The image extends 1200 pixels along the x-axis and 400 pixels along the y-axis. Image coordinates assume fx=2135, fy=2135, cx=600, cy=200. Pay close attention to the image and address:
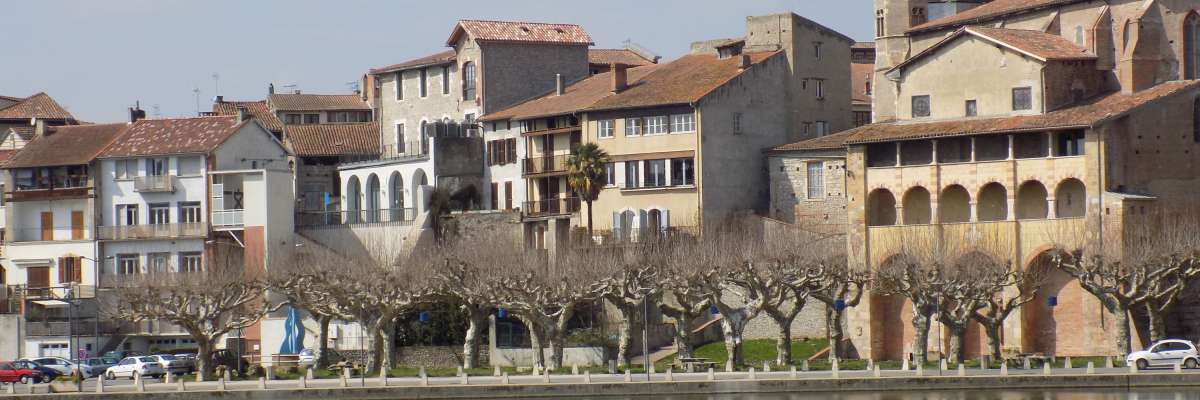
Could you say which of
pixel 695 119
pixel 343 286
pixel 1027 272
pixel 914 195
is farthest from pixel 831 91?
pixel 343 286

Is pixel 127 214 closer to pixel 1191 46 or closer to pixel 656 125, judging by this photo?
pixel 656 125

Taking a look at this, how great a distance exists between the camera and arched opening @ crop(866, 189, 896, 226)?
85.0 m

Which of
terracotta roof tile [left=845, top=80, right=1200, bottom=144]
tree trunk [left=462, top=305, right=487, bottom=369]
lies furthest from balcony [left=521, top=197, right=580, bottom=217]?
terracotta roof tile [left=845, top=80, right=1200, bottom=144]

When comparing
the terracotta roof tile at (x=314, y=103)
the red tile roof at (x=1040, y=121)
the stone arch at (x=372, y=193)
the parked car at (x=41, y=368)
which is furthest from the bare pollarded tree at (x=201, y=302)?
the terracotta roof tile at (x=314, y=103)

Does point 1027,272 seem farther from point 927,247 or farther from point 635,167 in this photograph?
point 635,167

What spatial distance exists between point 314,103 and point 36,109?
51.6ft

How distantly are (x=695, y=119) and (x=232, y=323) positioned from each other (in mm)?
22328

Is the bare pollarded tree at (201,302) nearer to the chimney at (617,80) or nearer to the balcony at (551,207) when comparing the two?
the balcony at (551,207)

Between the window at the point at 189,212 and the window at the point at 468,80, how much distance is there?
1462 cm

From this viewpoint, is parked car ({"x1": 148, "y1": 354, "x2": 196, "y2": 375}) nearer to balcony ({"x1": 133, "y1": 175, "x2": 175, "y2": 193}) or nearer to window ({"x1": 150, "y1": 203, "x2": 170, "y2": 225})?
window ({"x1": 150, "y1": 203, "x2": 170, "y2": 225})

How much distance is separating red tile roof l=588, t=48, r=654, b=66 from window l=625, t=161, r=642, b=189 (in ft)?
71.8

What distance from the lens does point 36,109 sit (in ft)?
395

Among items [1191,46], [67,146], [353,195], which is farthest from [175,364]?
[1191,46]

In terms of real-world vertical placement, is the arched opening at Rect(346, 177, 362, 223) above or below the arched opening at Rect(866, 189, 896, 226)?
above
